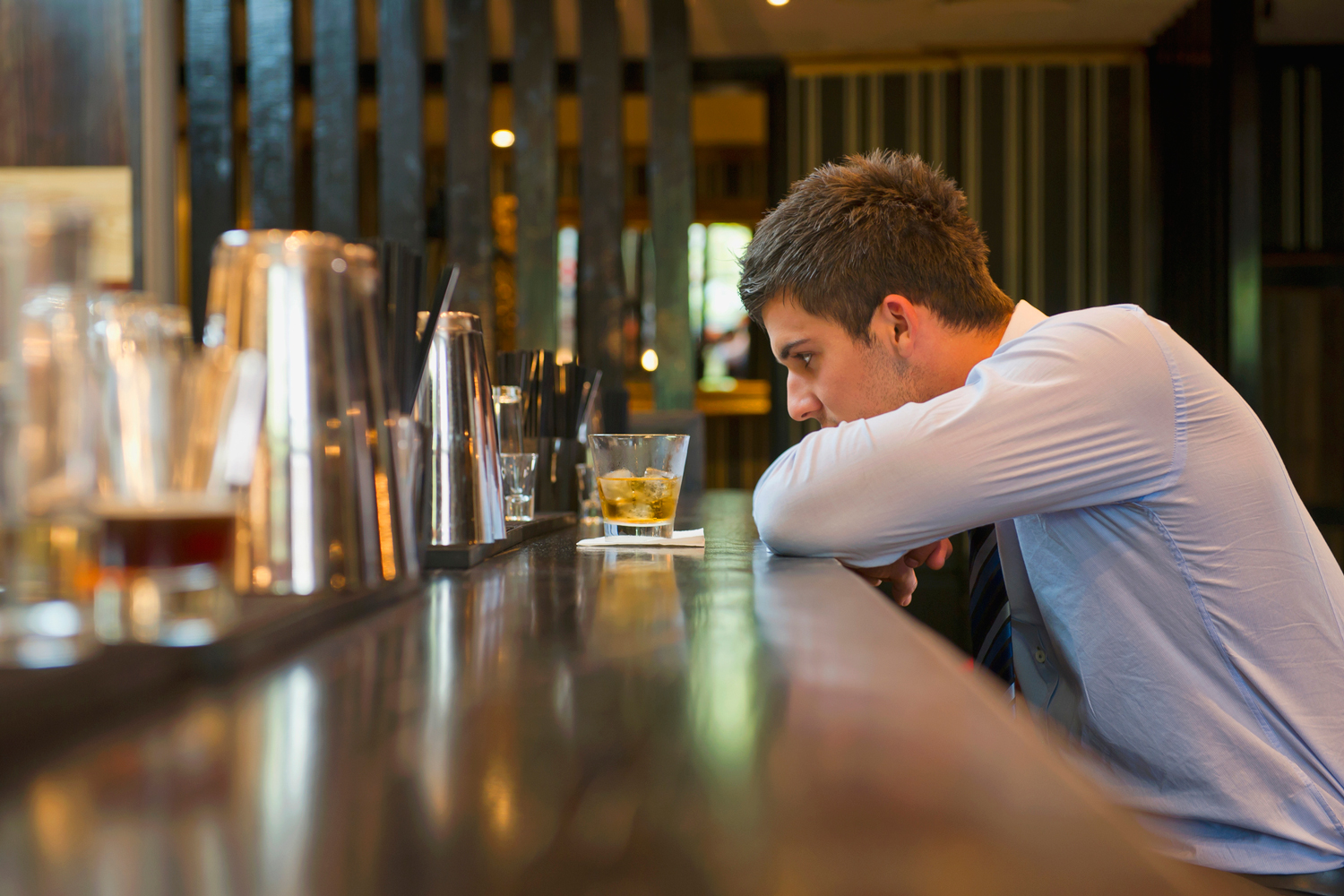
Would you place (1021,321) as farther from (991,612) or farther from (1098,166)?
(1098,166)

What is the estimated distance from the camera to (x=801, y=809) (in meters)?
0.32

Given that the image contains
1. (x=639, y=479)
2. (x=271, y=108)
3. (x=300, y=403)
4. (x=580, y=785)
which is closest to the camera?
(x=580, y=785)

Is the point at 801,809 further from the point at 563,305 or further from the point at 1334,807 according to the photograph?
the point at 563,305

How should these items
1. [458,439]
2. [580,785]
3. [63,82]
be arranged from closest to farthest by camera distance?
[580,785] < [458,439] < [63,82]

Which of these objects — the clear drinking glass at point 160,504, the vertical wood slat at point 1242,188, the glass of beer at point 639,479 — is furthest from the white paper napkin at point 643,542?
the vertical wood slat at point 1242,188

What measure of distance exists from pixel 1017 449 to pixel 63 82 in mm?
3211

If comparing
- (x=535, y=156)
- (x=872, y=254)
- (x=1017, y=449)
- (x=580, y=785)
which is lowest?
(x=580, y=785)

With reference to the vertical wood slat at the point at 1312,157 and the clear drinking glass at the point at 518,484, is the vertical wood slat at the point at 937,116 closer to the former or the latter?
the vertical wood slat at the point at 1312,157

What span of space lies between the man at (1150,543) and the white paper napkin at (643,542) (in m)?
0.10

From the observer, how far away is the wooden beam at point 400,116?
3.48 m

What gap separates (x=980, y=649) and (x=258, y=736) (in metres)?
1.17

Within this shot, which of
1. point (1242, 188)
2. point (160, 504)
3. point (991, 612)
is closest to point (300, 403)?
point (160, 504)

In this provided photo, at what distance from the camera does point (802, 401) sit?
4.87 feet

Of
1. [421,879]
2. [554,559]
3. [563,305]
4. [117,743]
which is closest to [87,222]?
[117,743]
